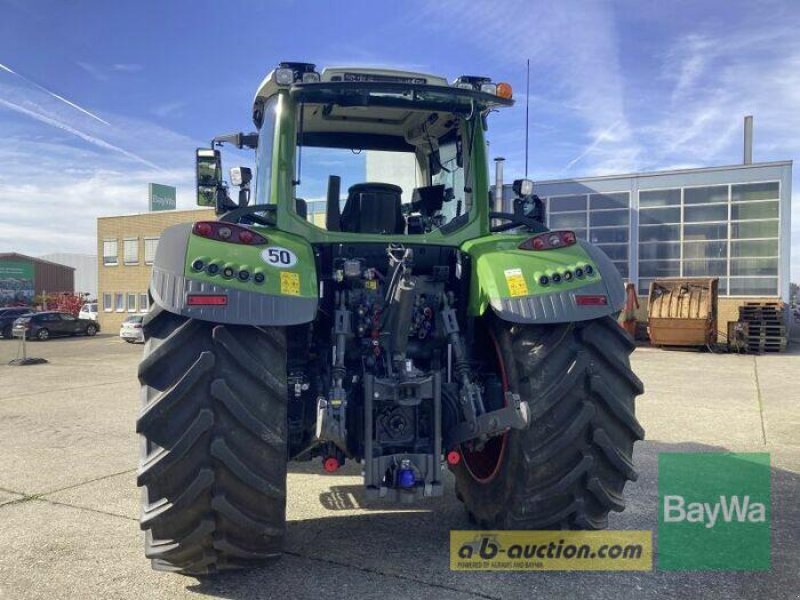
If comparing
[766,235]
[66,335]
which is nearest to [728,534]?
[766,235]

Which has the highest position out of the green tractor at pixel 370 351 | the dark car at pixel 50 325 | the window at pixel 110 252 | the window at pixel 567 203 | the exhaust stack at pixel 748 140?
the exhaust stack at pixel 748 140

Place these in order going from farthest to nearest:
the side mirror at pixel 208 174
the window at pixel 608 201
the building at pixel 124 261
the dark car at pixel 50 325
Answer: the building at pixel 124 261
the dark car at pixel 50 325
the window at pixel 608 201
the side mirror at pixel 208 174

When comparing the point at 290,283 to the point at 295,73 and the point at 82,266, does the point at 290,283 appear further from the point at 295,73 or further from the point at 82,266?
the point at 82,266

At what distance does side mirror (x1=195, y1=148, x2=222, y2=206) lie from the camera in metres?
4.74

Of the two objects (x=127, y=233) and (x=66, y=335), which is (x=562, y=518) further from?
(x=127, y=233)

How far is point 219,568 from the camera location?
11.1 ft

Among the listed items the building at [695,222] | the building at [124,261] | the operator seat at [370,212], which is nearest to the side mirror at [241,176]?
the operator seat at [370,212]

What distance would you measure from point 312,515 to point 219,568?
4.21 feet

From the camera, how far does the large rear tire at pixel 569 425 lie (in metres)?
3.49

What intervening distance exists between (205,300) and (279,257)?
49 centimetres

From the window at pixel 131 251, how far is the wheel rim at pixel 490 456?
41471mm

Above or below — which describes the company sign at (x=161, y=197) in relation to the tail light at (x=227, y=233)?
above

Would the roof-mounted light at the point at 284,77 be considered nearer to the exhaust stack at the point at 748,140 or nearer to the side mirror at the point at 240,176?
the side mirror at the point at 240,176

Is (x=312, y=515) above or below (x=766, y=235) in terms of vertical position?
below
